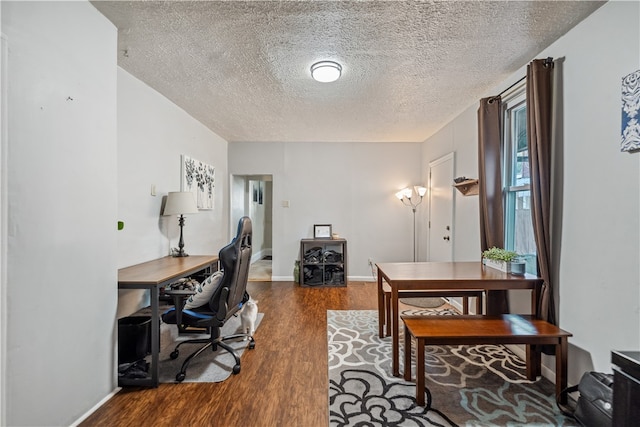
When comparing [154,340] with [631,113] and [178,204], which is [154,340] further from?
[631,113]

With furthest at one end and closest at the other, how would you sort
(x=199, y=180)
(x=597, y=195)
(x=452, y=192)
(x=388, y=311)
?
(x=199, y=180) < (x=452, y=192) < (x=388, y=311) < (x=597, y=195)

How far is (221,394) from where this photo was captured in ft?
6.23

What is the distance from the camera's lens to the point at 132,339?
2156 mm

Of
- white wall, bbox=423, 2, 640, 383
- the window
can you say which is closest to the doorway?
the window

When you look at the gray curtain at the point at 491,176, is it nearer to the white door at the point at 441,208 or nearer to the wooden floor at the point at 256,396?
the white door at the point at 441,208

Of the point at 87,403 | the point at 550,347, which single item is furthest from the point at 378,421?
the point at 87,403

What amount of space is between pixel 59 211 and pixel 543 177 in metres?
3.00

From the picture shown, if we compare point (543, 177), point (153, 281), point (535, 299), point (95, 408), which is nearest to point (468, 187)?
point (543, 177)

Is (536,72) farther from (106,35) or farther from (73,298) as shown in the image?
(73,298)

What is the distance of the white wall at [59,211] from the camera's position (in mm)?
1297

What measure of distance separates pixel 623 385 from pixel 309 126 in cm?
388

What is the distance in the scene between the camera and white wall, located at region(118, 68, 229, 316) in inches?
97.7

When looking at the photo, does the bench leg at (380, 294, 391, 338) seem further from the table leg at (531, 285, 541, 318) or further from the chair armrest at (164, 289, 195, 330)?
the chair armrest at (164, 289, 195, 330)

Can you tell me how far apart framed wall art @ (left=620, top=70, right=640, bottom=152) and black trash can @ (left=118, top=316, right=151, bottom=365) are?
3.27 metres
